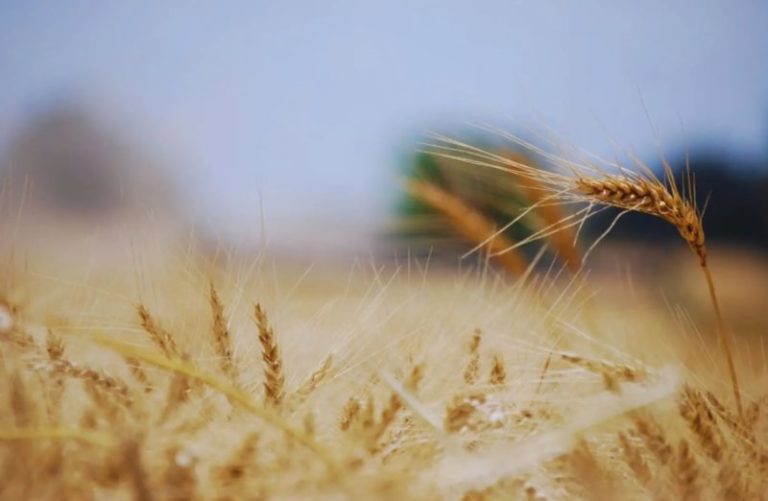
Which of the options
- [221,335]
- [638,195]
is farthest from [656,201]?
[221,335]

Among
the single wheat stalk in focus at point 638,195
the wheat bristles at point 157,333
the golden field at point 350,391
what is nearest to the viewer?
the golden field at point 350,391

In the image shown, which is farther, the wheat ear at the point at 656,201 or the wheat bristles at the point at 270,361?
the wheat ear at the point at 656,201

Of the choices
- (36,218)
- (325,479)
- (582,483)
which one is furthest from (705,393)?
(36,218)

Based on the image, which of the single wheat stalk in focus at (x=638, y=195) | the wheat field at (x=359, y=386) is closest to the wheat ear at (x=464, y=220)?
the wheat field at (x=359, y=386)

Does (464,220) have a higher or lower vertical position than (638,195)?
lower

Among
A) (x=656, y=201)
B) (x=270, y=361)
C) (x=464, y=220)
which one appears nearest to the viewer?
(x=270, y=361)

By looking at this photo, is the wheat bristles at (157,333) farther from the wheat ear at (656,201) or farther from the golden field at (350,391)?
the wheat ear at (656,201)

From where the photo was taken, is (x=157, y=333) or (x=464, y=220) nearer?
(x=157, y=333)

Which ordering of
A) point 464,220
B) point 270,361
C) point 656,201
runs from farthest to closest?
point 464,220 → point 656,201 → point 270,361

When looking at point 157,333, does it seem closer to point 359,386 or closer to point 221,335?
point 221,335

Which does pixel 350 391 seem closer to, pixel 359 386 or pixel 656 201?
pixel 359 386

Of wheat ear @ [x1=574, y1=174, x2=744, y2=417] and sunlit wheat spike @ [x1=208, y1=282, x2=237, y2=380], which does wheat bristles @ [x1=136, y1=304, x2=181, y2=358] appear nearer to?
sunlit wheat spike @ [x1=208, y1=282, x2=237, y2=380]
